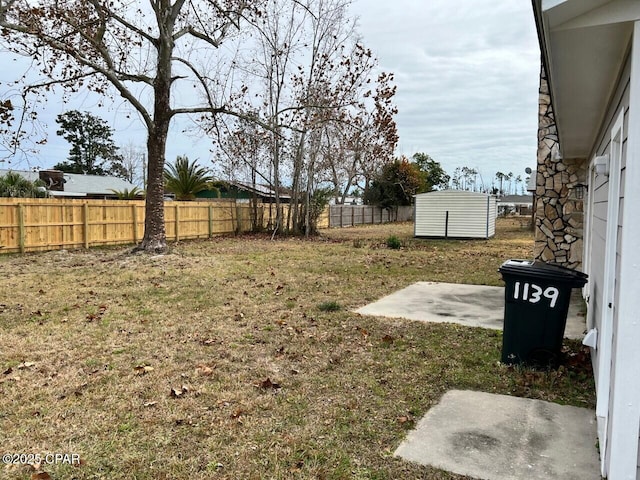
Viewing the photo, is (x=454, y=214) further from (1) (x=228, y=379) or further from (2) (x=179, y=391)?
(2) (x=179, y=391)

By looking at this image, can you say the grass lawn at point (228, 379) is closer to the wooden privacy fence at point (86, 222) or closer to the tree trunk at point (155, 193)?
the tree trunk at point (155, 193)

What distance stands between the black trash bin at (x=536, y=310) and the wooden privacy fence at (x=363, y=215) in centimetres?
2525

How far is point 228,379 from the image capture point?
3768mm

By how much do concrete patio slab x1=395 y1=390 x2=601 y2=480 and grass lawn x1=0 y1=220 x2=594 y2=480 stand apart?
0.45 feet

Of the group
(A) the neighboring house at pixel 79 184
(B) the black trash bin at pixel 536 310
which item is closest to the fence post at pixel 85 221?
(B) the black trash bin at pixel 536 310

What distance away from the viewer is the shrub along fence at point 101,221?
1223 centimetres

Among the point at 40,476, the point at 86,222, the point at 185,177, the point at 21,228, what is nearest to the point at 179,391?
the point at 40,476

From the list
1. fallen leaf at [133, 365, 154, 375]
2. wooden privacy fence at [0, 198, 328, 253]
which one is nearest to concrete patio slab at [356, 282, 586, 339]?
fallen leaf at [133, 365, 154, 375]

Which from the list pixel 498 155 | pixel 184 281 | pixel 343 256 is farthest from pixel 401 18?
pixel 498 155

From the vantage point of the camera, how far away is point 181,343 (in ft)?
15.4

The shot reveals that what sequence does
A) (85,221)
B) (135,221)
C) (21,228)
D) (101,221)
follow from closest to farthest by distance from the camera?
(21,228) → (85,221) → (101,221) → (135,221)

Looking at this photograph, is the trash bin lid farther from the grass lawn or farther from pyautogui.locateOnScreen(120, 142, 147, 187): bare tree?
pyautogui.locateOnScreen(120, 142, 147, 187): bare tree

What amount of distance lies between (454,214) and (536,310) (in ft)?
54.3

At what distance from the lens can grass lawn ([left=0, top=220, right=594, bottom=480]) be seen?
8.55ft
